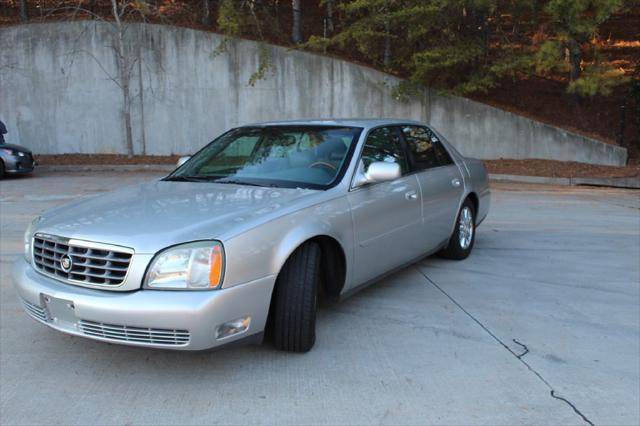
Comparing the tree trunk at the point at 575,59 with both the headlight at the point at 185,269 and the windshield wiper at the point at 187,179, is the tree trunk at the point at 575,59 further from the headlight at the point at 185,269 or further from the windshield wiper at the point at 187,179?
the headlight at the point at 185,269

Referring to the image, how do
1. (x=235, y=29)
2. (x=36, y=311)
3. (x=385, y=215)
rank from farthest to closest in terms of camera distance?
(x=235, y=29) → (x=385, y=215) → (x=36, y=311)

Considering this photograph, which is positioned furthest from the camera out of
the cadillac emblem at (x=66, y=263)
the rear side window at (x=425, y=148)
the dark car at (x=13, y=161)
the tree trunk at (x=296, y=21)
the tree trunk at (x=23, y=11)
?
the tree trunk at (x=23, y=11)

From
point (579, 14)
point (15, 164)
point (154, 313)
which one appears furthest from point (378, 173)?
point (15, 164)

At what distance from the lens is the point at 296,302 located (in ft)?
11.1

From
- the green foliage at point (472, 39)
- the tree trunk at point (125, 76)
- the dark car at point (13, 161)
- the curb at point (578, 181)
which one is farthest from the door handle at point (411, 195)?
the tree trunk at point (125, 76)

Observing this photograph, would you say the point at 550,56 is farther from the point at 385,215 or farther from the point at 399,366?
the point at 399,366

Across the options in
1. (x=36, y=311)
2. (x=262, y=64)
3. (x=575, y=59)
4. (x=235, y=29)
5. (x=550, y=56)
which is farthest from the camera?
(x=262, y=64)

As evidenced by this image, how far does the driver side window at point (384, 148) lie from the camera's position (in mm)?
4418

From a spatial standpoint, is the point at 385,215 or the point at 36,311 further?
the point at 385,215

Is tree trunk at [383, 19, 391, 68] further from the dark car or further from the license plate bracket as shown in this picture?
the license plate bracket

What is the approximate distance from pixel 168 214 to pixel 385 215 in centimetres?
172

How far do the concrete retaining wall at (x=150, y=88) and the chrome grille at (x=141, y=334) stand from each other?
1461 cm

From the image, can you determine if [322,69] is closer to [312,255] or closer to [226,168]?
[226,168]

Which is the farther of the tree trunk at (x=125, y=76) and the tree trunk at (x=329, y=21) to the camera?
the tree trunk at (x=329, y=21)
